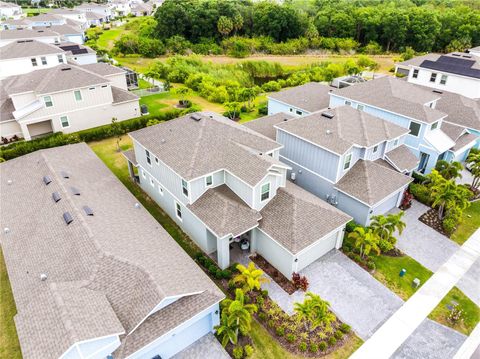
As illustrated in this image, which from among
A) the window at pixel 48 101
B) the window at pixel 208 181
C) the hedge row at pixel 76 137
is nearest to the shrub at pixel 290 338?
the window at pixel 208 181

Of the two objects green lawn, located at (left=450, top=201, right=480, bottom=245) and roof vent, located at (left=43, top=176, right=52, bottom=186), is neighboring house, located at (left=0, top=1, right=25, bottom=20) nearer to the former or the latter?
roof vent, located at (left=43, top=176, right=52, bottom=186)

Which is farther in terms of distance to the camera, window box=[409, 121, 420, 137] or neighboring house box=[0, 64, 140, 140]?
neighboring house box=[0, 64, 140, 140]

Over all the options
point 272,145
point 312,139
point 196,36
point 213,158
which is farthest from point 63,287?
point 196,36

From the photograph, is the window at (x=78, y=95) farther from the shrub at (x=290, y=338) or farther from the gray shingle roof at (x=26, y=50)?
the shrub at (x=290, y=338)

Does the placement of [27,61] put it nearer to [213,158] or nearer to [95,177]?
[95,177]

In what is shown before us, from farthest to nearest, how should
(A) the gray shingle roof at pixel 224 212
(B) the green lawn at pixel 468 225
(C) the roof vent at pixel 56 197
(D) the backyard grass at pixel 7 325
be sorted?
(B) the green lawn at pixel 468 225, (C) the roof vent at pixel 56 197, (A) the gray shingle roof at pixel 224 212, (D) the backyard grass at pixel 7 325

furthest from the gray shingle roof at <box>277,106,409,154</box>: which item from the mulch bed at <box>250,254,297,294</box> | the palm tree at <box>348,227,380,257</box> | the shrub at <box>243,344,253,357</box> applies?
the shrub at <box>243,344,253,357</box>

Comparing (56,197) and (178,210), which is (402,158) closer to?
(178,210)
